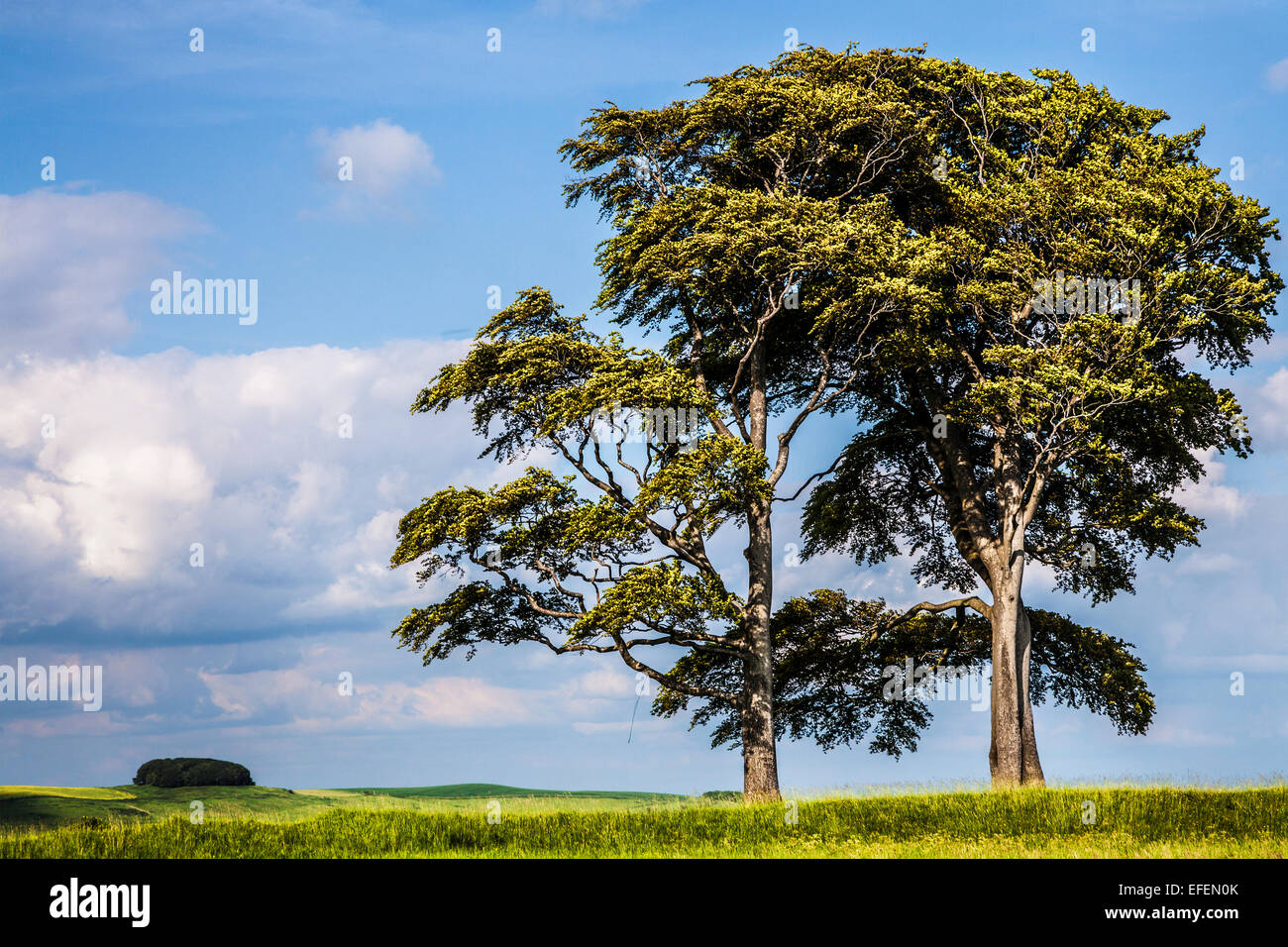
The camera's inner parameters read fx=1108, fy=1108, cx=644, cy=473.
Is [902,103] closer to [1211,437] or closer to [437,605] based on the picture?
[1211,437]

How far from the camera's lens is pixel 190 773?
144 ft

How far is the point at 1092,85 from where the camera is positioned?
36906 millimetres

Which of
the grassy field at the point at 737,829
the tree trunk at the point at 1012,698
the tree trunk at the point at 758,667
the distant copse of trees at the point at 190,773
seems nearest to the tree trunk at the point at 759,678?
the tree trunk at the point at 758,667

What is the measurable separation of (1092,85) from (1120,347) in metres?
10.3

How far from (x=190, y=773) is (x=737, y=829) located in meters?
27.8

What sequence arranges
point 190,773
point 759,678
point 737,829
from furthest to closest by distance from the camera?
1. point 190,773
2. point 759,678
3. point 737,829

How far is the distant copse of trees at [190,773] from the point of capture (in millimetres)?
43812

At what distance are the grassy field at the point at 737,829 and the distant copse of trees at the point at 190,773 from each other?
17.6 m

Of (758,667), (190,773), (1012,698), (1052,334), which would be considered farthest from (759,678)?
(190,773)

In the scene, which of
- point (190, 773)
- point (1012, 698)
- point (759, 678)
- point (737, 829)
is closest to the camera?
point (737, 829)

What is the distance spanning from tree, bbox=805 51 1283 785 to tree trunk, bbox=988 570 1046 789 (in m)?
0.07

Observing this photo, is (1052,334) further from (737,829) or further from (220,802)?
(220,802)
